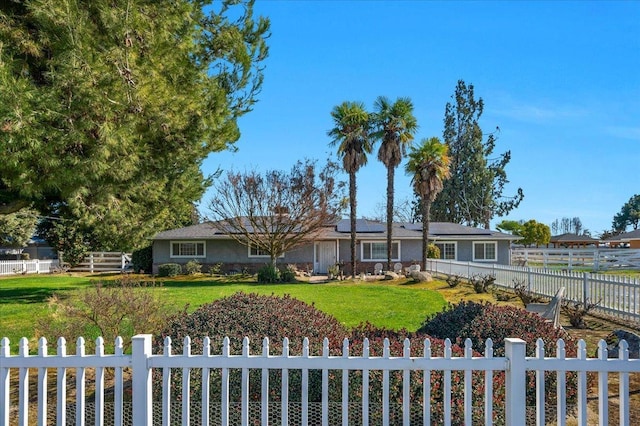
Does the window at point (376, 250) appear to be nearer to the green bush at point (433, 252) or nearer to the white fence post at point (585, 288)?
the green bush at point (433, 252)

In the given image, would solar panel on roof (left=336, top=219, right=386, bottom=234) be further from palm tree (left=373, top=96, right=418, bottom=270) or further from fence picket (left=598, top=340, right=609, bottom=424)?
fence picket (left=598, top=340, right=609, bottom=424)

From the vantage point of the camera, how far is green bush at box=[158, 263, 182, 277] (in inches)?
1240

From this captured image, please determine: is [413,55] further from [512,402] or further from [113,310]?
[512,402]

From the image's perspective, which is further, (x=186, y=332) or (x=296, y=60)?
(x=296, y=60)

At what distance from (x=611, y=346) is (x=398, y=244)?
2690cm

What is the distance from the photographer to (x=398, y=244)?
113 feet

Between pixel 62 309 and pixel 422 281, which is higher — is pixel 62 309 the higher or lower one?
the higher one

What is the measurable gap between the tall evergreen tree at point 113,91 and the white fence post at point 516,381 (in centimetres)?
577

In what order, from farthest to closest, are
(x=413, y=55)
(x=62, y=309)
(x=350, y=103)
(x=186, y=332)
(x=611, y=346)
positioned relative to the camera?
(x=350, y=103) < (x=413, y=55) < (x=62, y=309) < (x=611, y=346) < (x=186, y=332)

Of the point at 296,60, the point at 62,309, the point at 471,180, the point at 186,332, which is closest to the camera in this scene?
the point at 186,332

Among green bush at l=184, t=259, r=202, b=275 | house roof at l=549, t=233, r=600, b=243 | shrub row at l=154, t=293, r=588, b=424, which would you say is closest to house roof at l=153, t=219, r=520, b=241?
green bush at l=184, t=259, r=202, b=275

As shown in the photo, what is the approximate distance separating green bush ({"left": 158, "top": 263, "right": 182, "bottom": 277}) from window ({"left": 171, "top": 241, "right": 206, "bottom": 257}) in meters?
1.73

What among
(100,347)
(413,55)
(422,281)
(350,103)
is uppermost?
(350,103)

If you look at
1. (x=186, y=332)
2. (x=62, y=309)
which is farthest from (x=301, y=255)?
(x=186, y=332)
